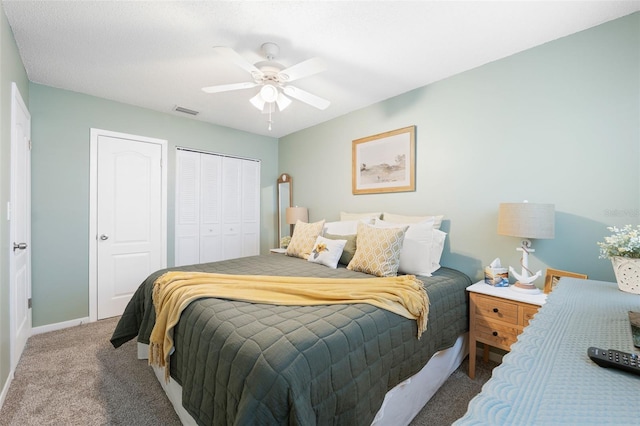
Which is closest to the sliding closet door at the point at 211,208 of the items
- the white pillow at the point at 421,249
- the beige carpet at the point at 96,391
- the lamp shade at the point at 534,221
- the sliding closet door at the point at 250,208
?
the sliding closet door at the point at 250,208

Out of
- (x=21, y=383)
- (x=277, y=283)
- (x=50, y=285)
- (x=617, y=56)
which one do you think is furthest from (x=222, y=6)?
(x=50, y=285)

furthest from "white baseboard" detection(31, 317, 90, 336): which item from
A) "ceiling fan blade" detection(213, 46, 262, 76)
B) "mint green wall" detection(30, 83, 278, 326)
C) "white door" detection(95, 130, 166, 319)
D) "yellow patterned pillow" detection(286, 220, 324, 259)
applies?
"ceiling fan blade" detection(213, 46, 262, 76)

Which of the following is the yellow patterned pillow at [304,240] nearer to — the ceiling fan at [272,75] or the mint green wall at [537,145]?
the mint green wall at [537,145]

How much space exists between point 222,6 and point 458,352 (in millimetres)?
3041

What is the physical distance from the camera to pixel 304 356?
118cm

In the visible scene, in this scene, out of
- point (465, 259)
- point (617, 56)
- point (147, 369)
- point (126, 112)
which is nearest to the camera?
point (617, 56)

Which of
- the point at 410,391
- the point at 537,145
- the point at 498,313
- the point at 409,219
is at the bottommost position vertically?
the point at 410,391

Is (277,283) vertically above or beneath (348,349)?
above

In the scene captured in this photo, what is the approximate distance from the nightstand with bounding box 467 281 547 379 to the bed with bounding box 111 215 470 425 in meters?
0.10

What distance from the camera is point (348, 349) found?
A: 4.37 ft

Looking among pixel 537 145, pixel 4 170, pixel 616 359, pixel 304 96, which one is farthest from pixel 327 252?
pixel 4 170

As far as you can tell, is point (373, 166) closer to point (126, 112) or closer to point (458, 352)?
point (458, 352)

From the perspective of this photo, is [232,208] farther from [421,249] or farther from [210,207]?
[421,249]

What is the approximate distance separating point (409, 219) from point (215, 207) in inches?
110
